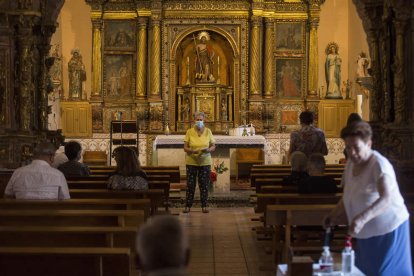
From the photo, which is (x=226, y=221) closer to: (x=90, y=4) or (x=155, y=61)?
(x=155, y=61)

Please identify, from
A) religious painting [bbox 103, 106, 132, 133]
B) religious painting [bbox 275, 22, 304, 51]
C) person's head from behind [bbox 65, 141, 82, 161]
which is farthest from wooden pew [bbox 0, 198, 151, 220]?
religious painting [bbox 275, 22, 304, 51]

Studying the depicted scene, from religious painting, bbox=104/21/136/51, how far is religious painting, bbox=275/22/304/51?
4097 mm

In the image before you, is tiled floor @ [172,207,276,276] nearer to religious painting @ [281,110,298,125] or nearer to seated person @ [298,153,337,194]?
seated person @ [298,153,337,194]

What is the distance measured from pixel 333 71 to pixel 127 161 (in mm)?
13863

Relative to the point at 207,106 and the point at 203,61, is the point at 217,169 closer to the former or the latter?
the point at 207,106

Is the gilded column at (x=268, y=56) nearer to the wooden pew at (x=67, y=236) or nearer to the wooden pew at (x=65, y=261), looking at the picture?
the wooden pew at (x=67, y=236)

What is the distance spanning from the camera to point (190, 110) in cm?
2072

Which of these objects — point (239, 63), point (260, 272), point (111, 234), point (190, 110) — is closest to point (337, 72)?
point (239, 63)

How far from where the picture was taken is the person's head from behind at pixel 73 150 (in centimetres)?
928

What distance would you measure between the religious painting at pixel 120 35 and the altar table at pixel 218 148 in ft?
15.4

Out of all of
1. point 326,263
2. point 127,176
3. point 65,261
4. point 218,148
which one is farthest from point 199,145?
point 326,263

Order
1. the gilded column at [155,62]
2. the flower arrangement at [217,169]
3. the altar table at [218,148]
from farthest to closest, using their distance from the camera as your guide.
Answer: the gilded column at [155,62], the altar table at [218,148], the flower arrangement at [217,169]

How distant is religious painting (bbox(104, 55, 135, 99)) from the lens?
20922mm

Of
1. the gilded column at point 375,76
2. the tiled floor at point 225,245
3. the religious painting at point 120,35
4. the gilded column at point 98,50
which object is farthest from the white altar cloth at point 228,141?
the religious painting at point 120,35
